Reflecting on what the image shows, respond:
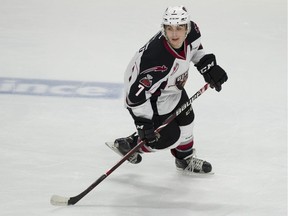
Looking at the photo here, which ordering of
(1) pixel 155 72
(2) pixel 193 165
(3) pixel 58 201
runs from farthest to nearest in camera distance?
(2) pixel 193 165
(1) pixel 155 72
(3) pixel 58 201

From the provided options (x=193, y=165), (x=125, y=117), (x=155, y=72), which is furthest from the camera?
(x=125, y=117)

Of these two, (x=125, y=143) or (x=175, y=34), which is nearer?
(x=175, y=34)

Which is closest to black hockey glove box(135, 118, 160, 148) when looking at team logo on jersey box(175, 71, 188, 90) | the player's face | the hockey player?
the hockey player

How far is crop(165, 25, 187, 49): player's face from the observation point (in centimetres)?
326

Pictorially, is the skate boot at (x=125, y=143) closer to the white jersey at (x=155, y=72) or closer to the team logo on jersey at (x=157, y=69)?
the white jersey at (x=155, y=72)

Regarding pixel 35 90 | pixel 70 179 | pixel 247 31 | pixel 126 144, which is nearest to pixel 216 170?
pixel 126 144

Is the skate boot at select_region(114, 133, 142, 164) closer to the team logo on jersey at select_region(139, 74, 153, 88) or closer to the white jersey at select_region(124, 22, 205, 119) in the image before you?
the white jersey at select_region(124, 22, 205, 119)

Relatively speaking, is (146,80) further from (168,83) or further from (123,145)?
(123,145)

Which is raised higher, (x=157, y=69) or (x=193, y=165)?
(x=157, y=69)

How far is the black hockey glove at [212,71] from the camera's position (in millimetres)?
3572

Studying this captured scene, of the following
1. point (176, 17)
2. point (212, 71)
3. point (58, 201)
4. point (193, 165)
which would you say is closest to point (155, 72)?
point (176, 17)

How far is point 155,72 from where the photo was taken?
10.9 feet

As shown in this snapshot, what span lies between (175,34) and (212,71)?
1.37ft

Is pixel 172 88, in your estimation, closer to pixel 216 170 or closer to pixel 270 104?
pixel 216 170
